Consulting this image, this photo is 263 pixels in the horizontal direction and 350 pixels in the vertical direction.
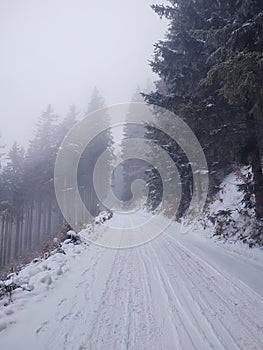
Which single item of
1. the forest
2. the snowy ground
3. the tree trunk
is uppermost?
the forest

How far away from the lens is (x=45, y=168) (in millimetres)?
32125

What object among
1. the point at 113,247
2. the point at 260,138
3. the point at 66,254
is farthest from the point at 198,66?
the point at 66,254

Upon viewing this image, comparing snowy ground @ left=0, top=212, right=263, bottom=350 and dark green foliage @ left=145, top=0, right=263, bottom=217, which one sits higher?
dark green foliage @ left=145, top=0, right=263, bottom=217

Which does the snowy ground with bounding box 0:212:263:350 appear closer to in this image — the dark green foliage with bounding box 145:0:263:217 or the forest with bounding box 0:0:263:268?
the forest with bounding box 0:0:263:268

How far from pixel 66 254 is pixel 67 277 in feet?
9.13

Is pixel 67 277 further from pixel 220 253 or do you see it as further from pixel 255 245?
pixel 255 245

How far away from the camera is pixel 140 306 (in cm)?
461

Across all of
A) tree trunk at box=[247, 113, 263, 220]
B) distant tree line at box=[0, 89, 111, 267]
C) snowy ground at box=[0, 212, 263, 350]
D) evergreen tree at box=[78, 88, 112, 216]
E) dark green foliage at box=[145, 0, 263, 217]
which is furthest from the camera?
evergreen tree at box=[78, 88, 112, 216]

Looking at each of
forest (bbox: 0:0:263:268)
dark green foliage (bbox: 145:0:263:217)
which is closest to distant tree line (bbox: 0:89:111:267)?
forest (bbox: 0:0:263:268)

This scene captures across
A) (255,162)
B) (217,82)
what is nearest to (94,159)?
(217,82)

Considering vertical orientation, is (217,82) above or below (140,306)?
above

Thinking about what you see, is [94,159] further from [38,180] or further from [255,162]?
[255,162]

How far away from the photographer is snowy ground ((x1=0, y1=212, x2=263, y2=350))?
11.4 ft

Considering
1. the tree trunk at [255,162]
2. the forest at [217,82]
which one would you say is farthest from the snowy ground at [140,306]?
the forest at [217,82]
